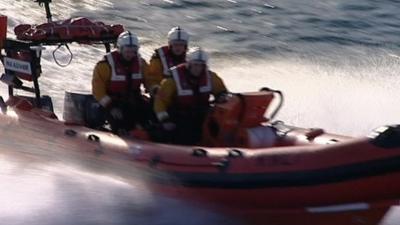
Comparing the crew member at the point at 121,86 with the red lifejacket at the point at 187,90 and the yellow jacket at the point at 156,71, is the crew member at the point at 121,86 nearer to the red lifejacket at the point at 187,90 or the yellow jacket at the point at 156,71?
the yellow jacket at the point at 156,71

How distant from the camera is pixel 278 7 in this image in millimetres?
13906

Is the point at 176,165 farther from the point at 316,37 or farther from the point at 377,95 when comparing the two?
the point at 316,37

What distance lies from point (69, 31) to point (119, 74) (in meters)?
1.03

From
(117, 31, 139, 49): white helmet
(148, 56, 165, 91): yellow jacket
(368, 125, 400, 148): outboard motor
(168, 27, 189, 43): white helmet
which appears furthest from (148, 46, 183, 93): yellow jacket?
(368, 125, 400, 148): outboard motor

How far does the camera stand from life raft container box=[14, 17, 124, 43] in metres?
7.52

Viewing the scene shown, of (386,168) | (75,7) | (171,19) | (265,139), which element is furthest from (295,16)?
(386,168)

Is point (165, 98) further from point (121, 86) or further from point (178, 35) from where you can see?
point (178, 35)

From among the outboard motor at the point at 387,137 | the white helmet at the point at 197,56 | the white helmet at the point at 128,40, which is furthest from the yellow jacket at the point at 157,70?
the outboard motor at the point at 387,137

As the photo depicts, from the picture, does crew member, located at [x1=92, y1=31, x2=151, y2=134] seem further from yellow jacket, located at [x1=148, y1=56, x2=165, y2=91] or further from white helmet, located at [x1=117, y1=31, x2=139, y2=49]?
yellow jacket, located at [x1=148, y1=56, x2=165, y2=91]

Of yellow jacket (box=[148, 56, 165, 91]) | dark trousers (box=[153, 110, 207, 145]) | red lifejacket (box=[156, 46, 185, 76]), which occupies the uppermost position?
red lifejacket (box=[156, 46, 185, 76])

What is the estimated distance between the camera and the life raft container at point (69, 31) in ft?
24.7

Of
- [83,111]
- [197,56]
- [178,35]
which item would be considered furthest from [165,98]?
[83,111]

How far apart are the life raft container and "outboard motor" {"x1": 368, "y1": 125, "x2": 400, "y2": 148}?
3.13m

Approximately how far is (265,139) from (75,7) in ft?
25.0
